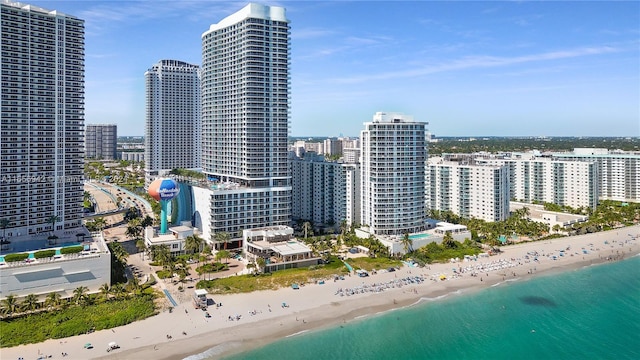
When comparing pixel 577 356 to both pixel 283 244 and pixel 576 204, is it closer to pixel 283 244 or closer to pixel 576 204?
pixel 283 244

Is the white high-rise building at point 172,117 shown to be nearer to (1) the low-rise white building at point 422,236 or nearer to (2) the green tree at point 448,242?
(1) the low-rise white building at point 422,236

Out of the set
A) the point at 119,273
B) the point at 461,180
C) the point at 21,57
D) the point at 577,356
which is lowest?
the point at 577,356

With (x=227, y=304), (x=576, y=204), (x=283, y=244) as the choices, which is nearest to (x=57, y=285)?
(x=227, y=304)

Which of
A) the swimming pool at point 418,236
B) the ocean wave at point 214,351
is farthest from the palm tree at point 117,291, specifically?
the swimming pool at point 418,236

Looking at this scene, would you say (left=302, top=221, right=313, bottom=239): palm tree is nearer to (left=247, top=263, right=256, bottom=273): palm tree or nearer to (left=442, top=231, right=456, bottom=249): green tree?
(left=247, top=263, right=256, bottom=273): palm tree

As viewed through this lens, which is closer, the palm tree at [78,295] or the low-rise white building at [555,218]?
the palm tree at [78,295]

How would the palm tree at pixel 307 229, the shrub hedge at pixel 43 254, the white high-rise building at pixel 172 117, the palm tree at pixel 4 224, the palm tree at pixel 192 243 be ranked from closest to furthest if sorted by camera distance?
the shrub hedge at pixel 43 254 < the palm tree at pixel 4 224 < the palm tree at pixel 192 243 < the palm tree at pixel 307 229 < the white high-rise building at pixel 172 117

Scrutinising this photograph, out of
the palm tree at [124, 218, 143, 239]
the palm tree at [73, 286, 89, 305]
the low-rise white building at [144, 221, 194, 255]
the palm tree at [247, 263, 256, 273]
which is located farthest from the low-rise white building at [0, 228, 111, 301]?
the palm tree at [124, 218, 143, 239]
